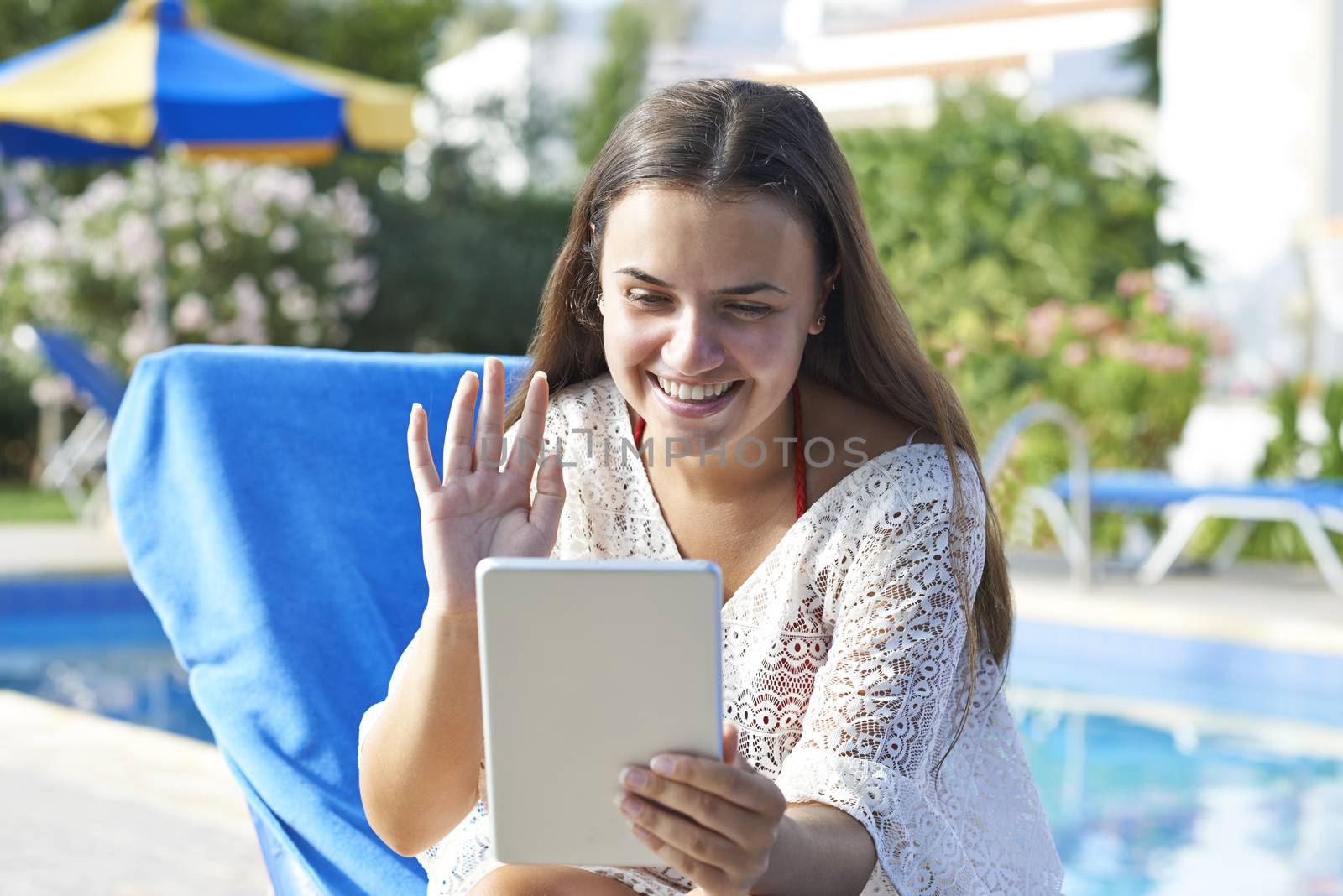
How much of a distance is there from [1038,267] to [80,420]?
25.9ft

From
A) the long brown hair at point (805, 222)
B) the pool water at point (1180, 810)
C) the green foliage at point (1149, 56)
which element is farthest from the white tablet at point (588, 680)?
the green foliage at point (1149, 56)

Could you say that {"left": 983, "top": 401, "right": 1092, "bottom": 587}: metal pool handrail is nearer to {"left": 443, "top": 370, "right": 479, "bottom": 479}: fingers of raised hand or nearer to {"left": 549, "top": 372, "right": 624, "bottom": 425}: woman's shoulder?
{"left": 549, "top": 372, "right": 624, "bottom": 425}: woman's shoulder

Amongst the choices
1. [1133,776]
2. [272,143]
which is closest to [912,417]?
[1133,776]

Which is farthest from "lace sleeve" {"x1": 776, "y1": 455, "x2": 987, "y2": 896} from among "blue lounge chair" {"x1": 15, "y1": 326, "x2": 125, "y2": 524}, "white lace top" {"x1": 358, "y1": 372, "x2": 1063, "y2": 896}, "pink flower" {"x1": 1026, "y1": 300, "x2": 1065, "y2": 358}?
"pink flower" {"x1": 1026, "y1": 300, "x2": 1065, "y2": 358}

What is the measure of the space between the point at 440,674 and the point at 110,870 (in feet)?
6.30

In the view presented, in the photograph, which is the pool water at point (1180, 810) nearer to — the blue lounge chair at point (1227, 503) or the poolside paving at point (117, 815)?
the blue lounge chair at point (1227, 503)

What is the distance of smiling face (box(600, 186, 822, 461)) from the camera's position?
1.65 metres

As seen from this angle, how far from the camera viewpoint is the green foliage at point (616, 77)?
90.1 feet

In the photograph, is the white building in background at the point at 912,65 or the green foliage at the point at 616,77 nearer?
the white building in background at the point at 912,65

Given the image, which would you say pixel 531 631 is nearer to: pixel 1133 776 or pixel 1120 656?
pixel 1133 776

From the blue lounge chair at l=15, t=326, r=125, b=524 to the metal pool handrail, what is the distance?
365 centimetres

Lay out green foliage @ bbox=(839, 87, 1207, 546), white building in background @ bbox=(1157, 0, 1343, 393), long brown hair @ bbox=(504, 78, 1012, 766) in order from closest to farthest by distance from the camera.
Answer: long brown hair @ bbox=(504, 78, 1012, 766), green foliage @ bbox=(839, 87, 1207, 546), white building in background @ bbox=(1157, 0, 1343, 393)

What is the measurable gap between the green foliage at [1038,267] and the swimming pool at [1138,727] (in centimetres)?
192

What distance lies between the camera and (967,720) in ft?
6.22
